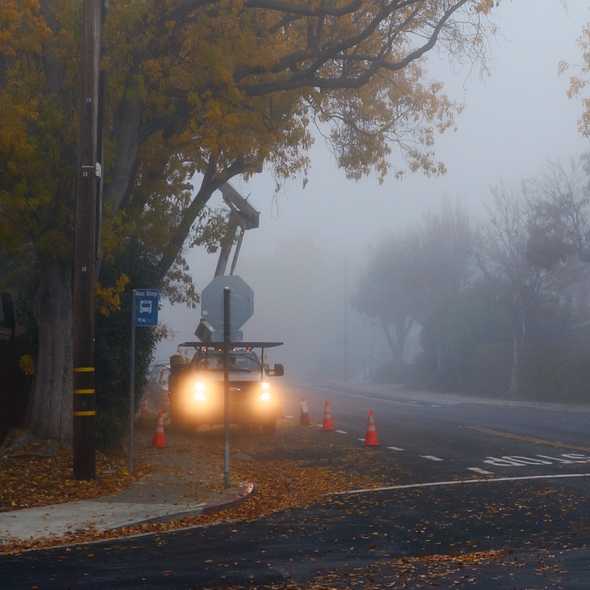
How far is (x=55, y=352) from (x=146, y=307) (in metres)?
1.99

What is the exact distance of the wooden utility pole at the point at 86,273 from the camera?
1466cm

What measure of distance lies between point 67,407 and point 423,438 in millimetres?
9897

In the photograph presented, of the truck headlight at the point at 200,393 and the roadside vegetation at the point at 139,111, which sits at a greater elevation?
the roadside vegetation at the point at 139,111

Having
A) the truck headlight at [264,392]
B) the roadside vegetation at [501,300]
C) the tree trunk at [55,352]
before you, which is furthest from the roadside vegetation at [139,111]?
the roadside vegetation at [501,300]

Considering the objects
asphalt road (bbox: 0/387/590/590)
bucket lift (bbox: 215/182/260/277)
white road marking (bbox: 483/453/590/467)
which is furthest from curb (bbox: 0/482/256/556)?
bucket lift (bbox: 215/182/260/277)

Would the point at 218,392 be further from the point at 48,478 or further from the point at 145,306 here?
the point at 48,478

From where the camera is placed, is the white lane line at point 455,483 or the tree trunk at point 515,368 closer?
the white lane line at point 455,483

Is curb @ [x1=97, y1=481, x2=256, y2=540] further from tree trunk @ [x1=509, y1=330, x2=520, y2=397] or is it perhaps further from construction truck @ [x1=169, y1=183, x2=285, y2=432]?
tree trunk @ [x1=509, y1=330, x2=520, y2=397]

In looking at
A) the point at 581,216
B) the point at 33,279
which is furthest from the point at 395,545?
the point at 581,216

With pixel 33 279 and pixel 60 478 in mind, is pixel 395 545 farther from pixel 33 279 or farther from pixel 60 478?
pixel 33 279

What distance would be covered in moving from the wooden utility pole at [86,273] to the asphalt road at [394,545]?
11.9ft

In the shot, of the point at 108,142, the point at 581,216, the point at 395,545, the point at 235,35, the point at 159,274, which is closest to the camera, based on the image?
the point at 395,545

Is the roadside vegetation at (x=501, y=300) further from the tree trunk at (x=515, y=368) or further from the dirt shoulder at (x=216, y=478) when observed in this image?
the dirt shoulder at (x=216, y=478)

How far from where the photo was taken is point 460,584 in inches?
327
